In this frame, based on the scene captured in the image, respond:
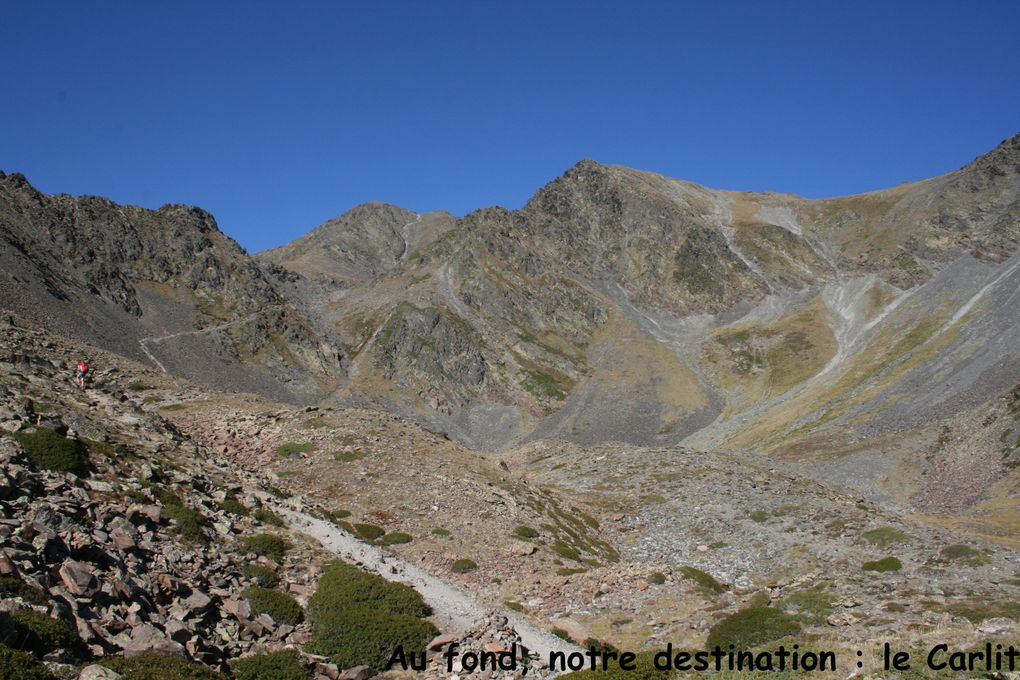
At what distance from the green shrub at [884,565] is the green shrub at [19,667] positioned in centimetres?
3727

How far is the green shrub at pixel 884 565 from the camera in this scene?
113 ft

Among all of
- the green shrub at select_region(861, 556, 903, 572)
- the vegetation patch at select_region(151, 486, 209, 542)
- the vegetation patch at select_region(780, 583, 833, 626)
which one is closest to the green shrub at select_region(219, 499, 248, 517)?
the vegetation patch at select_region(151, 486, 209, 542)

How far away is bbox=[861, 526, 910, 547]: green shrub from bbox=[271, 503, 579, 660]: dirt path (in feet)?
89.2

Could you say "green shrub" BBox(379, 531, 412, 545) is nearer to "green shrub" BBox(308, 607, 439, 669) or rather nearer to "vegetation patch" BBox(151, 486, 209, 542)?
"vegetation patch" BBox(151, 486, 209, 542)

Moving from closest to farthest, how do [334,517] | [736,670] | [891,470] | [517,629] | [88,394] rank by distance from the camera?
[736,670] < [517,629] < [334,517] < [88,394] < [891,470]

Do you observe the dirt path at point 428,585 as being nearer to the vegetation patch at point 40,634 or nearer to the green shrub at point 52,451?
the green shrub at point 52,451

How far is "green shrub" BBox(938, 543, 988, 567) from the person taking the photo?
110 ft

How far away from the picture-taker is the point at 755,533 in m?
47.9

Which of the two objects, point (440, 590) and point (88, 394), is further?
point (88, 394)

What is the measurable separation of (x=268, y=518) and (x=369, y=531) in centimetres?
650

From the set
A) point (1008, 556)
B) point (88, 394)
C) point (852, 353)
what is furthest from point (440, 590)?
point (852, 353)

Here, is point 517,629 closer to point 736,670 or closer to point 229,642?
point 736,670

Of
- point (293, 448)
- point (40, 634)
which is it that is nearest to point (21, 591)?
point (40, 634)

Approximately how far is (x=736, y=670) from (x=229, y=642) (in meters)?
15.6
